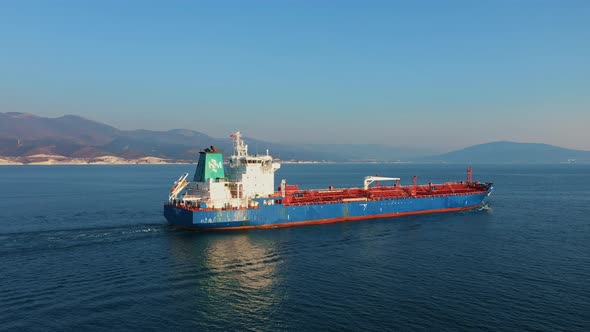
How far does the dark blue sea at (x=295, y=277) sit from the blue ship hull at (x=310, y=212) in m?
1.96

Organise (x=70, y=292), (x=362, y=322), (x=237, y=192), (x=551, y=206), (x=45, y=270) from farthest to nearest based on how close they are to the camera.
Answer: (x=551, y=206)
(x=237, y=192)
(x=45, y=270)
(x=70, y=292)
(x=362, y=322)

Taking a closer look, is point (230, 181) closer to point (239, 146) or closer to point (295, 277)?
point (239, 146)

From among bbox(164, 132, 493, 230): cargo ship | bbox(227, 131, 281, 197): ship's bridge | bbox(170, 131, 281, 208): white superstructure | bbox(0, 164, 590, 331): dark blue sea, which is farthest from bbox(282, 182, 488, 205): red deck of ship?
bbox(0, 164, 590, 331): dark blue sea

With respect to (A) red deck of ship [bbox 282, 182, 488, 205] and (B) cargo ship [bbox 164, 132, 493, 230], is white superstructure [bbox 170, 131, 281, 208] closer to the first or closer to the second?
(B) cargo ship [bbox 164, 132, 493, 230]

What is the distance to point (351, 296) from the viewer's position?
26.4 metres

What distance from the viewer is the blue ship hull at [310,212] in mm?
45594

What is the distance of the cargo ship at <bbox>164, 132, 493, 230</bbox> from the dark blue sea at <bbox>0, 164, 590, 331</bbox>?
228cm

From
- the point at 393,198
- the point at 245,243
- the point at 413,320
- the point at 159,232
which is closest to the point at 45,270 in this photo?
the point at 159,232

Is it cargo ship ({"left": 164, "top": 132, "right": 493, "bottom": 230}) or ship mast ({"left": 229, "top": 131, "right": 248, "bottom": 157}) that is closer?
cargo ship ({"left": 164, "top": 132, "right": 493, "bottom": 230})

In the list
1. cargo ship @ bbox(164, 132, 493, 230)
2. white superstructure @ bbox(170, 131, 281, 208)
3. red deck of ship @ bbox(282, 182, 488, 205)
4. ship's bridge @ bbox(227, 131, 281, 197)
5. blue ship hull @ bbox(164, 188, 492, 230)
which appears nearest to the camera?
blue ship hull @ bbox(164, 188, 492, 230)

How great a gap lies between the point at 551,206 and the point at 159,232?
2750 inches

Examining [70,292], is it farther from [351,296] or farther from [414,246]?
[414,246]

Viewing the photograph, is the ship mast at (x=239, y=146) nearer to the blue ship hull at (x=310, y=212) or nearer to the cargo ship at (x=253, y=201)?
the cargo ship at (x=253, y=201)

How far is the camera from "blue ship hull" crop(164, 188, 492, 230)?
1795 inches
